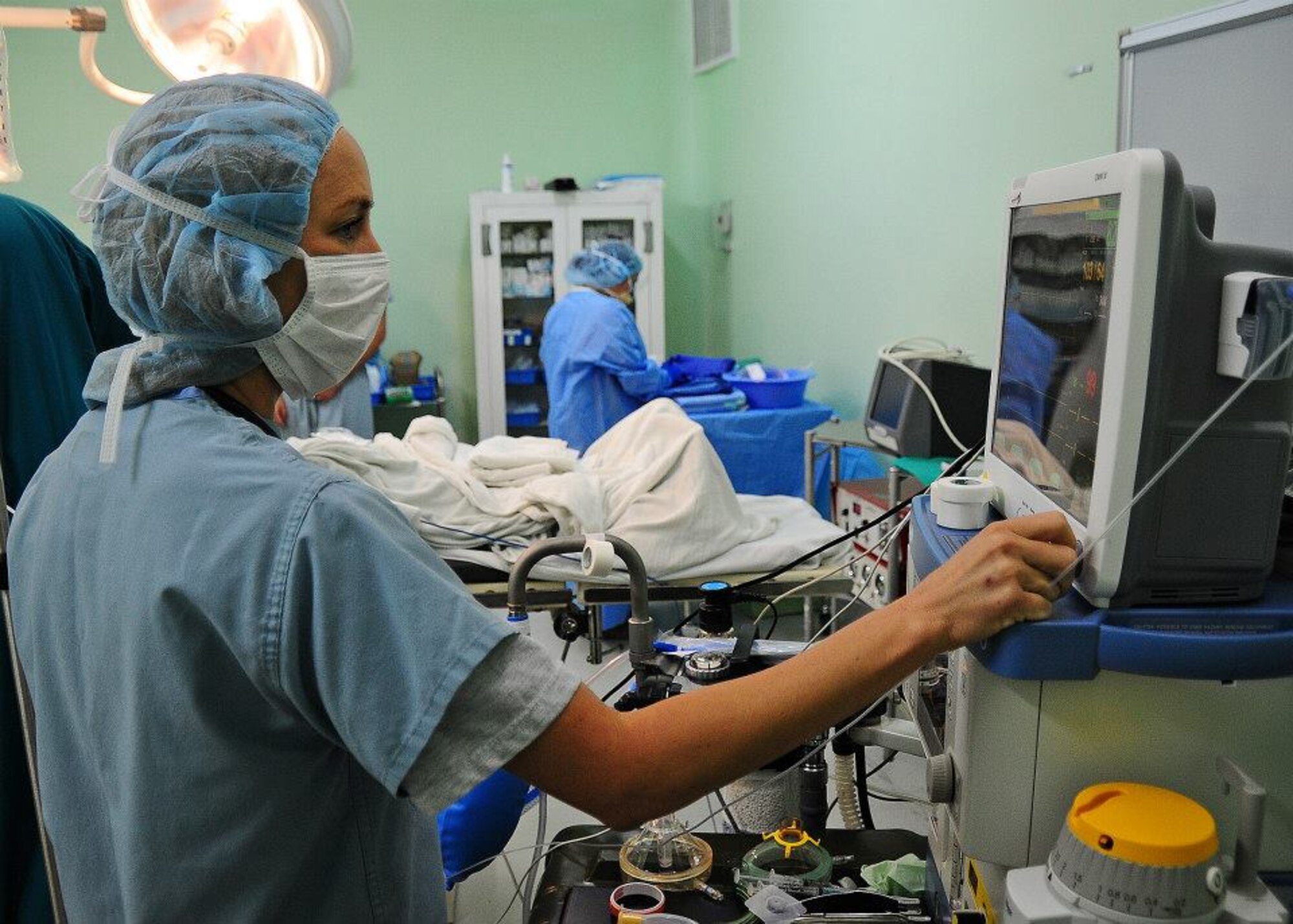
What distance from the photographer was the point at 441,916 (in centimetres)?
102

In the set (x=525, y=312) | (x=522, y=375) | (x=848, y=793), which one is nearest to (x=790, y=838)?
(x=848, y=793)

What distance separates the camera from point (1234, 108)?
82.2 inches

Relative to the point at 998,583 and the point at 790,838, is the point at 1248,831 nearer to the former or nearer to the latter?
the point at 998,583

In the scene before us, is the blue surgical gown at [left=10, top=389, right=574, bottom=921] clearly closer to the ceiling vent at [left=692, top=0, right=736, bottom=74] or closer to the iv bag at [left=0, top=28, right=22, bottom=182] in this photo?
the iv bag at [left=0, top=28, right=22, bottom=182]

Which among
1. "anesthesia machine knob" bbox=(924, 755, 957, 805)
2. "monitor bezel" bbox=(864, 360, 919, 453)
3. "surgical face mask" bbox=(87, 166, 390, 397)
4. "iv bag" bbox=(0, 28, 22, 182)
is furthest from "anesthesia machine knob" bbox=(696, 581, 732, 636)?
"monitor bezel" bbox=(864, 360, 919, 453)

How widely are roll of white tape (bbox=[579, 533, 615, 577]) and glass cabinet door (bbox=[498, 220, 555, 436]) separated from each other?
372 centimetres

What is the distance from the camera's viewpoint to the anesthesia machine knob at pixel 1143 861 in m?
0.76

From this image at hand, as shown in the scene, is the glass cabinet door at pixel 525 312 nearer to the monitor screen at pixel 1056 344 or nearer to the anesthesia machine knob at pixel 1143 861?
the monitor screen at pixel 1056 344

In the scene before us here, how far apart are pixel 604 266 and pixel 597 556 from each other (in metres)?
2.95

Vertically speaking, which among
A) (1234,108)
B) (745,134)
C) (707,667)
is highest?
(745,134)

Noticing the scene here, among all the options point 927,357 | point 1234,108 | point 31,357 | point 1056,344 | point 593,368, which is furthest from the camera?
point 593,368

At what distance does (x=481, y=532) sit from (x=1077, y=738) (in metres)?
1.63

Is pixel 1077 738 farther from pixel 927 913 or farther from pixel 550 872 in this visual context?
pixel 550 872

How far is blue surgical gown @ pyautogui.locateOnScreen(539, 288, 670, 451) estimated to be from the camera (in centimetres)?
414
